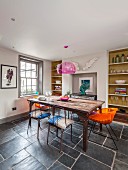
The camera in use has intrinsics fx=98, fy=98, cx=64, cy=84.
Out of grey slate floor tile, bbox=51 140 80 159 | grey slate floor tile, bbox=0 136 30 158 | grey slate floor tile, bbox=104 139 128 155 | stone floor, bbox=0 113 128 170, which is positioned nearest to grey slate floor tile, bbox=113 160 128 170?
stone floor, bbox=0 113 128 170

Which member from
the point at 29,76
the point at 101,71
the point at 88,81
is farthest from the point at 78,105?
the point at 29,76

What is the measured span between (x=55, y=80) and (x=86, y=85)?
1.83 metres

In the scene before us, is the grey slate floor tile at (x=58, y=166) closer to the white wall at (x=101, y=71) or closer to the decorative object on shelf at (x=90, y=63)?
the white wall at (x=101, y=71)

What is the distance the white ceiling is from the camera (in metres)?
1.45

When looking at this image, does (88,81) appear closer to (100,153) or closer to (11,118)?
(100,153)

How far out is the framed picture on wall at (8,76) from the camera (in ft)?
10.4

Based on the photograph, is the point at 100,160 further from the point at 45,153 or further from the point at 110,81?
the point at 110,81

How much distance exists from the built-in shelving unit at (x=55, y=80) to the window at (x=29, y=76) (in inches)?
32.6

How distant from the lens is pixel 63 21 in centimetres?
183

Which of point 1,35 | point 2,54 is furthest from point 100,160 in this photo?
point 2,54

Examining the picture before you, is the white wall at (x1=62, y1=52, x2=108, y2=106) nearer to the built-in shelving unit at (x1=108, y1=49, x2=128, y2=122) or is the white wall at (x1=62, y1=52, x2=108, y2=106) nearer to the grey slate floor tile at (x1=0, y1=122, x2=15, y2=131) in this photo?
the built-in shelving unit at (x1=108, y1=49, x2=128, y2=122)

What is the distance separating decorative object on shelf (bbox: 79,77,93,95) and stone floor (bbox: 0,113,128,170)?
1.94 metres

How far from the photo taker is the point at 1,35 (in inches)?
93.0

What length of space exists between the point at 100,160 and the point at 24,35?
117 inches
